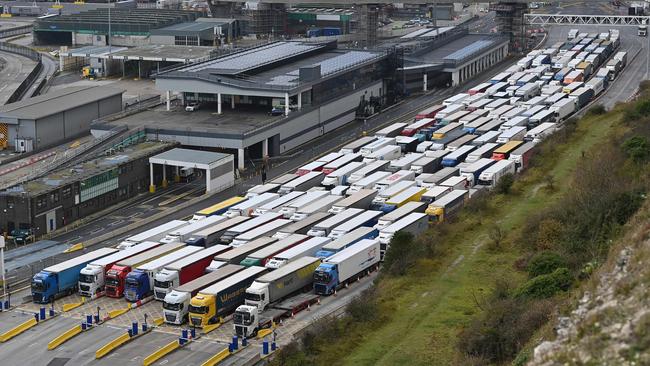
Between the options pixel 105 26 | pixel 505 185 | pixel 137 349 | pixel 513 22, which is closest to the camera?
pixel 137 349

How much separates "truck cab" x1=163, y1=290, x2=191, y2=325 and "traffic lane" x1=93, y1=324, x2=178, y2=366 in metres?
0.94

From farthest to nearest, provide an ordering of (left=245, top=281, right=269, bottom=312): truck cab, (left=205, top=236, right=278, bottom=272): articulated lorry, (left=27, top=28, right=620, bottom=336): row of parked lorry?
1. (left=205, top=236, right=278, bottom=272): articulated lorry
2. (left=27, top=28, right=620, bottom=336): row of parked lorry
3. (left=245, top=281, right=269, bottom=312): truck cab

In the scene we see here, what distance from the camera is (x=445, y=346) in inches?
1332

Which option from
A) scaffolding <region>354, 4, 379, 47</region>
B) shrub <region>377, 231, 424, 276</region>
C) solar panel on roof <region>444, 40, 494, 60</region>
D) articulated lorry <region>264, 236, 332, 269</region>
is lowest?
articulated lorry <region>264, 236, 332, 269</region>

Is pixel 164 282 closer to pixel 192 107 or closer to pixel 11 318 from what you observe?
pixel 11 318

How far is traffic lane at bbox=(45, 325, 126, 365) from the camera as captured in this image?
38844 mm

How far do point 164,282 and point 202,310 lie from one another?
10.8ft

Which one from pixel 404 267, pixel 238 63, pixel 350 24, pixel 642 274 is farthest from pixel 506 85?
pixel 642 274

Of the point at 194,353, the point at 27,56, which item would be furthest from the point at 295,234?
the point at 27,56

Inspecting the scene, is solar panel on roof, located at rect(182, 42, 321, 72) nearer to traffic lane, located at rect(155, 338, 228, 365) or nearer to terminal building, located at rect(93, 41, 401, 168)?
terminal building, located at rect(93, 41, 401, 168)

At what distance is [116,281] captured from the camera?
44.7 m

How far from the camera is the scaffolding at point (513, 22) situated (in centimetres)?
10738

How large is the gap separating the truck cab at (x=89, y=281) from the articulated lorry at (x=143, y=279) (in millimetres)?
1481

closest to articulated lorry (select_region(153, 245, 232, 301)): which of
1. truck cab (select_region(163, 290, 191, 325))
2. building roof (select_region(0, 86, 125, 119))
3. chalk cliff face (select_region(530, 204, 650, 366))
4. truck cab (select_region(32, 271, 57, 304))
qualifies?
truck cab (select_region(163, 290, 191, 325))
